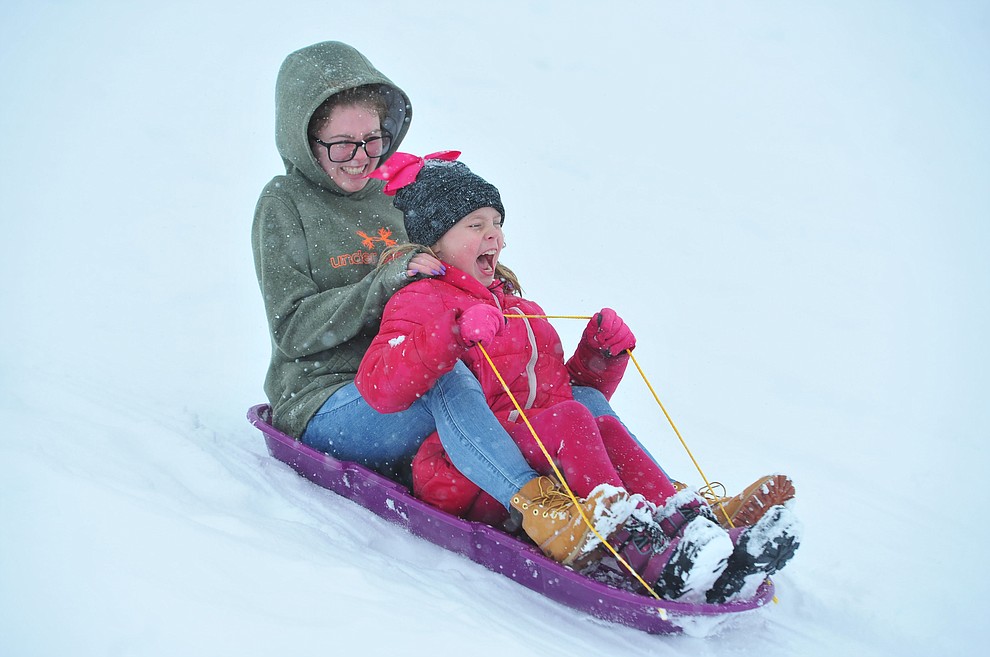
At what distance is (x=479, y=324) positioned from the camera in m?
2.30

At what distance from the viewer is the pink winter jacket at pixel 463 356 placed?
2.38m

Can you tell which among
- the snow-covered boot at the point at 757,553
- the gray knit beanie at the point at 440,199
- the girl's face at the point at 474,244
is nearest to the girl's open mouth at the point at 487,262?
the girl's face at the point at 474,244

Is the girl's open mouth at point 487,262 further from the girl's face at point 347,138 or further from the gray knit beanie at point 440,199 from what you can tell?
the girl's face at point 347,138

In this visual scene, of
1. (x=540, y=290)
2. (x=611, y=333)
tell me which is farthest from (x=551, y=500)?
(x=540, y=290)

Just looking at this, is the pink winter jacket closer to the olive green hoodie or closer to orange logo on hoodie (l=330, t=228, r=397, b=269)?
the olive green hoodie

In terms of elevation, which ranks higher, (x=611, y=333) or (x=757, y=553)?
(x=611, y=333)

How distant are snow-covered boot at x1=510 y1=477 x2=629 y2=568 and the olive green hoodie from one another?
0.94 metres

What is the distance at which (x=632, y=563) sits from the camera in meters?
2.20

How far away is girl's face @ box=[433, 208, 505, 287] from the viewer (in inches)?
111

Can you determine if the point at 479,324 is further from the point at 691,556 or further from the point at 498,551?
the point at 691,556

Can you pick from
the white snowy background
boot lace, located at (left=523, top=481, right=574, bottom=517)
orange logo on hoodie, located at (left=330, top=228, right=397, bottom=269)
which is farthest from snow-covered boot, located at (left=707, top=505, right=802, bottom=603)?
orange logo on hoodie, located at (left=330, top=228, right=397, bottom=269)

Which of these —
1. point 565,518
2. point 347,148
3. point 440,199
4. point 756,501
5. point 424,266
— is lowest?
point 565,518

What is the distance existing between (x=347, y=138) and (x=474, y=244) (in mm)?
760

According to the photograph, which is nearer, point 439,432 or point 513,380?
point 439,432
